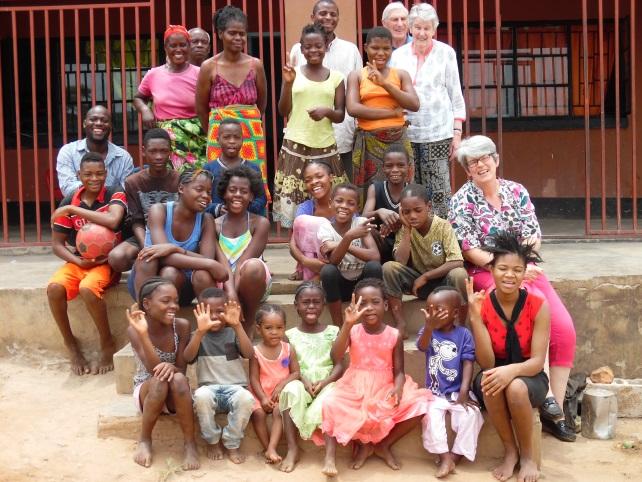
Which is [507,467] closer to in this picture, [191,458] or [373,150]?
[191,458]

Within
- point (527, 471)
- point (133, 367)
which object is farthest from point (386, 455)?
point (133, 367)

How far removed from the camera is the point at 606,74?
9.99m

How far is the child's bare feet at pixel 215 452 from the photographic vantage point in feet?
16.2

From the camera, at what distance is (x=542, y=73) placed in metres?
10.1

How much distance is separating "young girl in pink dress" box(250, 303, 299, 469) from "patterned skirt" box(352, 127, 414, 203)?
1.50 m

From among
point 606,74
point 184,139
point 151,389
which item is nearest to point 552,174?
point 606,74

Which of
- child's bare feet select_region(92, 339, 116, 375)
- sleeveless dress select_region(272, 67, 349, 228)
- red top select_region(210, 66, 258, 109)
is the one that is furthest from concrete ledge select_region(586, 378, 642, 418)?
child's bare feet select_region(92, 339, 116, 375)

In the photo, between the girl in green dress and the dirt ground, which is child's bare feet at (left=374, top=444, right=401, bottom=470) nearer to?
the dirt ground

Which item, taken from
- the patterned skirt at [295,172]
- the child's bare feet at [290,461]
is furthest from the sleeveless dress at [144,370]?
the patterned skirt at [295,172]

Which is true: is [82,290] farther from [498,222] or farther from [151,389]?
[498,222]

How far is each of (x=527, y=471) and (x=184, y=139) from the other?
3.27 metres

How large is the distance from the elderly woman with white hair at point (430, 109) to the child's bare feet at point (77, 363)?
2.49 metres

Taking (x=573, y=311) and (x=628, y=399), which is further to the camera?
(x=573, y=311)

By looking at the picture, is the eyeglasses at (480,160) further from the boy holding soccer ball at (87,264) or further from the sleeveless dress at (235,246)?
the boy holding soccer ball at (87,264)
